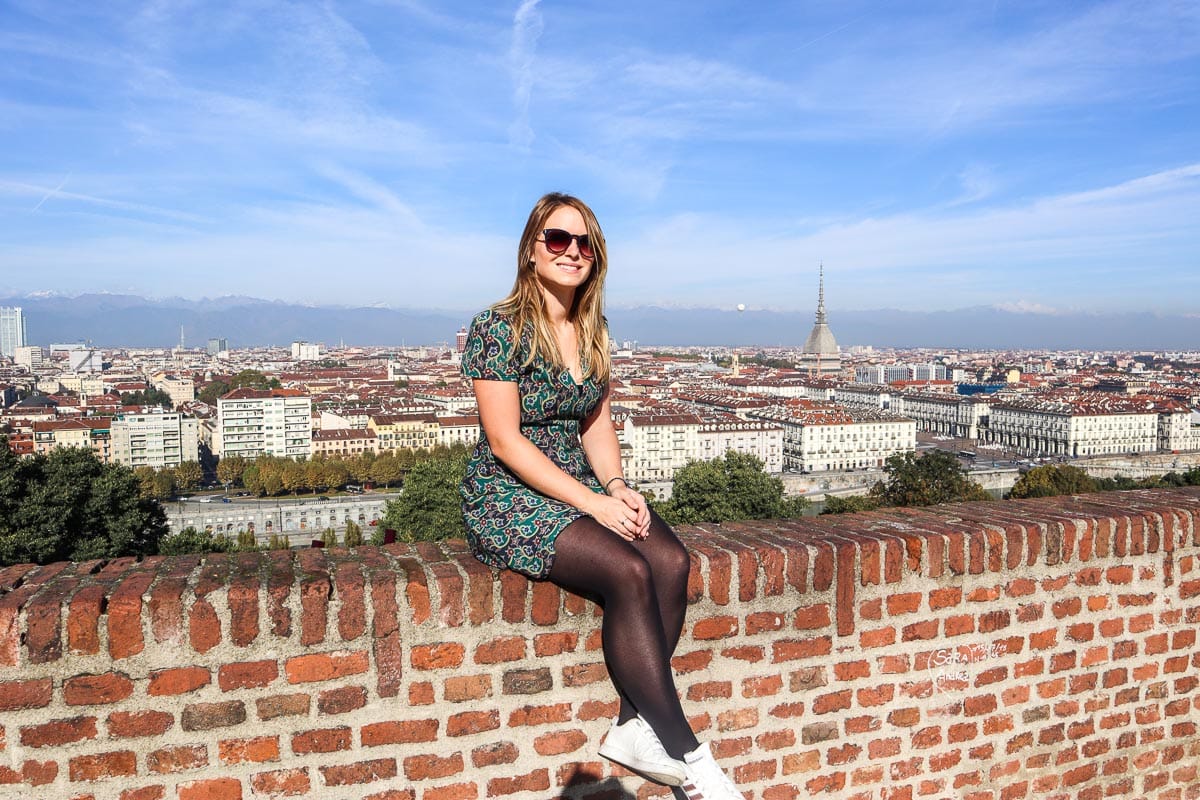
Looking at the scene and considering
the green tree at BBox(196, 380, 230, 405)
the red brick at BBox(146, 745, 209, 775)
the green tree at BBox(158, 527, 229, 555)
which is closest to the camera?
the red brick at BBox(146, 745, 209, 775)

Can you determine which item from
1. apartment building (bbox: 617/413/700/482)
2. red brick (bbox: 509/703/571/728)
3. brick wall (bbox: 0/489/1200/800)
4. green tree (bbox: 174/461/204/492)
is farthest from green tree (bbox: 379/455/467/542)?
apartment building (bbox: 617/413/700/482)

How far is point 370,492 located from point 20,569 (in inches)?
1889

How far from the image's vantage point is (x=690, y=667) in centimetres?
232

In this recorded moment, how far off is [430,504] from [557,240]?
2062 cm

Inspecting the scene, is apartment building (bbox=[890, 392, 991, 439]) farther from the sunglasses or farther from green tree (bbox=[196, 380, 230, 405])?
the sunglasses

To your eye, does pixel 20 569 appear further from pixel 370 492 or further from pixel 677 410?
pixel 677 410

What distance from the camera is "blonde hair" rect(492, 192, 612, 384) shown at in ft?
7.29

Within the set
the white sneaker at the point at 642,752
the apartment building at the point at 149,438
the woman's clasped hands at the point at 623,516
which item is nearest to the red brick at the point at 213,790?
the white sneaker at the point at 642,752

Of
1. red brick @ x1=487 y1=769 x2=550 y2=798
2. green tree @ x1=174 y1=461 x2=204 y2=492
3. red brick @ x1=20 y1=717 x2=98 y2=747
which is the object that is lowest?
green tree @ x1=174 y1=461 x2=204 y2=492

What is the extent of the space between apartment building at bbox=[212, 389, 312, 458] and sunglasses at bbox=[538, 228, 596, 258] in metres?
62.1

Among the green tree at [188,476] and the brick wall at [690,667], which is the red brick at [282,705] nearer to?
the brick wall at [690,667]

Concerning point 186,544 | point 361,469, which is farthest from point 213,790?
point 361,469

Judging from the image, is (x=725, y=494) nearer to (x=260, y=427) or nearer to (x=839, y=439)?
(x=839, y=439)

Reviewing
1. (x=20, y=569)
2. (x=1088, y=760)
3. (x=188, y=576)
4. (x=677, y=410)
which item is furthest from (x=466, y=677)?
(x=677, y=410)
